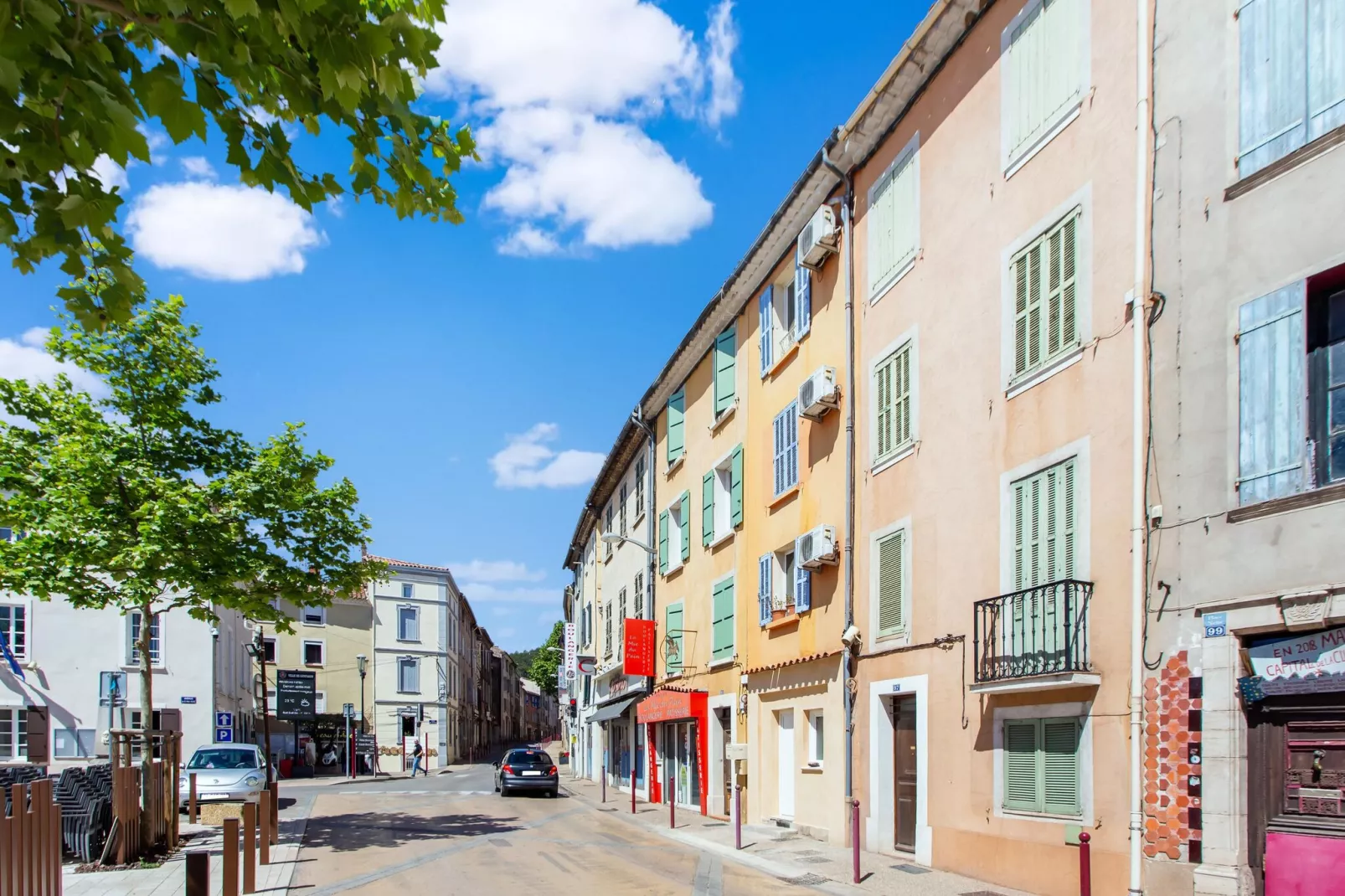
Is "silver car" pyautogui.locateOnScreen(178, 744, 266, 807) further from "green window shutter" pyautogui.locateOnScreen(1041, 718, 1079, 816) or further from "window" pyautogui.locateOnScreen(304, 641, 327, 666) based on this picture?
"window" pyautogui.locateOnScreen(304, 641, 327, 666)

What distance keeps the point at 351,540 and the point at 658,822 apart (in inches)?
334

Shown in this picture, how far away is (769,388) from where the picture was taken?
2145 cm

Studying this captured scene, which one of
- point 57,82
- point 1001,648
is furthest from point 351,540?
point 57,82

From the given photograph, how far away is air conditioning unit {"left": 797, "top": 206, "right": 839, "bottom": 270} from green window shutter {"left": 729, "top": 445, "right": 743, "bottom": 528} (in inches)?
217

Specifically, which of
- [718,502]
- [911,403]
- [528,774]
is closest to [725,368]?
[718,502]

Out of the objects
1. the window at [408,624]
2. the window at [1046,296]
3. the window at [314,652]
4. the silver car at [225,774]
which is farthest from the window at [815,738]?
the window at [408,624]

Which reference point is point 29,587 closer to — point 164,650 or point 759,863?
point 759,863

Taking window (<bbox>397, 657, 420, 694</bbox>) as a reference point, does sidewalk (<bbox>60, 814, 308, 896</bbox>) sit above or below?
above

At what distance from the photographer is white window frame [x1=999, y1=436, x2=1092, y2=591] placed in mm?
11258

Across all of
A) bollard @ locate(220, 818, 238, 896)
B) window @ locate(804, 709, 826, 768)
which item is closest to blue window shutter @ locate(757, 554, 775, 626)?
window @ locate(804, 709, 826, 768)

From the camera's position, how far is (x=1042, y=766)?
11977 mm

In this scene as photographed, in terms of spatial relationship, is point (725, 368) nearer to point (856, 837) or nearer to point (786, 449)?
point (786, 449)

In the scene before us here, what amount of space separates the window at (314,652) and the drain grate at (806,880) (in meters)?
49.9

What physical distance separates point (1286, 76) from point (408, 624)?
58.2m
